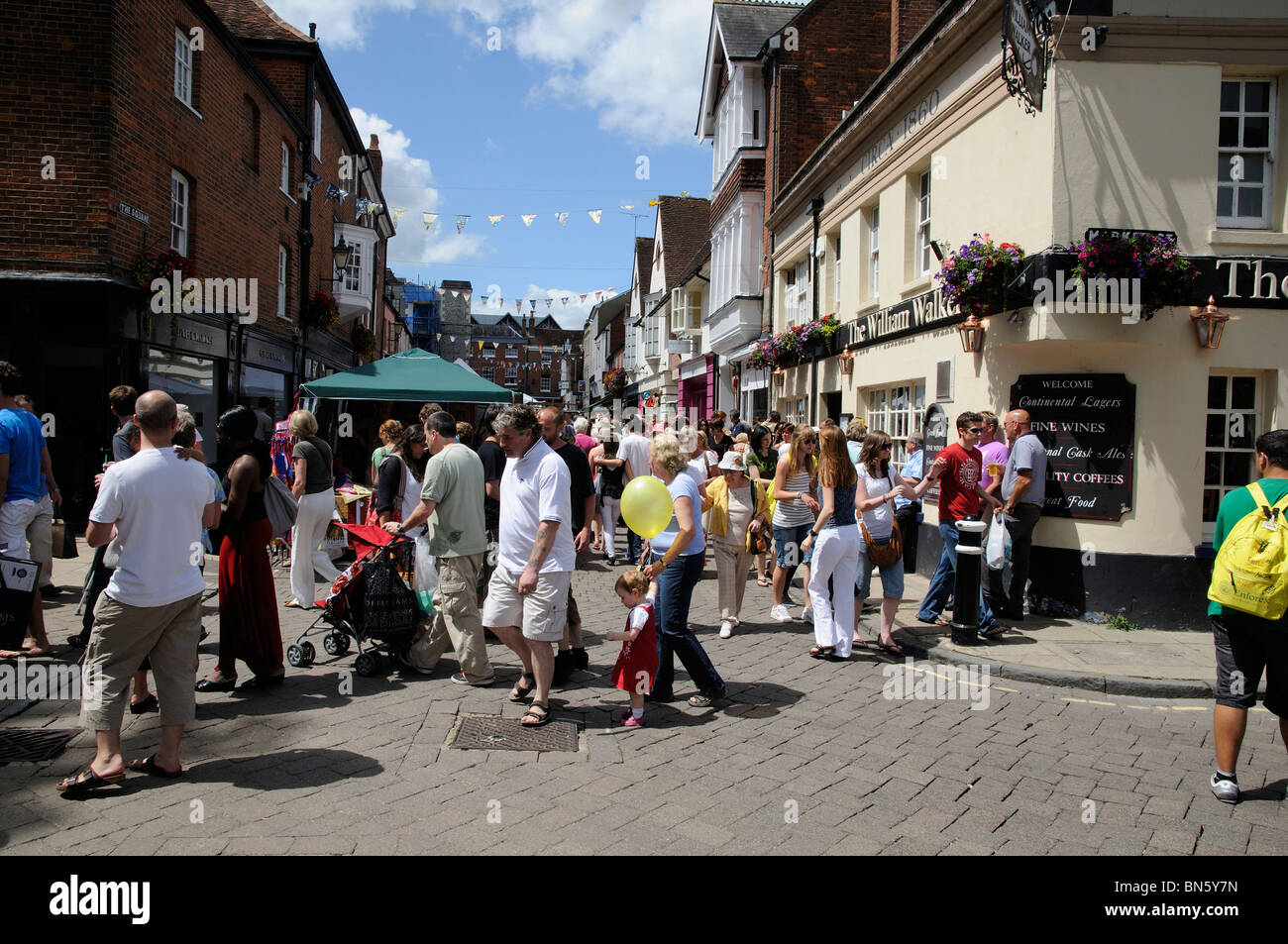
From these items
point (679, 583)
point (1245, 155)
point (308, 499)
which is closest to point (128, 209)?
point (308, 499)

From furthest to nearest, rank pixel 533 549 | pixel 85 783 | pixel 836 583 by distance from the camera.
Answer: pixel 836 583 → pixel 533 549 → pixel 85 783

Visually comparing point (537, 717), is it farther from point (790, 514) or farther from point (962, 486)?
point (962, 486)

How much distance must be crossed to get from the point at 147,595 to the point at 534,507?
2148 mm

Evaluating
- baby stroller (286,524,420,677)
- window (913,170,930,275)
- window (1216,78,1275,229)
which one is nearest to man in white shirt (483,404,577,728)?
baby stroller (286,524,420,677)

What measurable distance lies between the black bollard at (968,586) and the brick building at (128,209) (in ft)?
36.5

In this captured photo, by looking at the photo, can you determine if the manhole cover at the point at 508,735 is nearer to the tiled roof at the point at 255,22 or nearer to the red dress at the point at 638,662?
the red dress at the point at 638,662

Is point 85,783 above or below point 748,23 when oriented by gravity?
below

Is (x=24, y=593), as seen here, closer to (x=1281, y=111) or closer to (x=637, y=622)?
(x=637, y=622)

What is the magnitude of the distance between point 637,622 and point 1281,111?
8515mm

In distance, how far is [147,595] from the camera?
4.12m

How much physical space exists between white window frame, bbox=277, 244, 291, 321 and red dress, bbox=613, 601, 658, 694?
57.6 feet

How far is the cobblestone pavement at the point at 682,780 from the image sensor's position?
373cm

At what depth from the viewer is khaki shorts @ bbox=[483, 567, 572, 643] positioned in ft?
16.9

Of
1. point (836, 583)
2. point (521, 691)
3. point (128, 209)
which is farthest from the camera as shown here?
point (128, 209)
